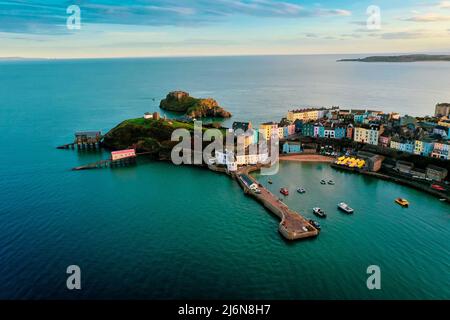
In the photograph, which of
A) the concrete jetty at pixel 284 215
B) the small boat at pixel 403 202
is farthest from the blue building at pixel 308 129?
the small boat at pixel 403 202

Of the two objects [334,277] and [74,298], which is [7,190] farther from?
[334,277]

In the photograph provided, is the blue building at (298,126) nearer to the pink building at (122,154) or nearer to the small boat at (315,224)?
the pink building at (122,154)

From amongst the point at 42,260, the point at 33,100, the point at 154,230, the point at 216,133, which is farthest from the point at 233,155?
the point at 33,100

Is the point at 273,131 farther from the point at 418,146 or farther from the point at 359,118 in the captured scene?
the point at 418,146

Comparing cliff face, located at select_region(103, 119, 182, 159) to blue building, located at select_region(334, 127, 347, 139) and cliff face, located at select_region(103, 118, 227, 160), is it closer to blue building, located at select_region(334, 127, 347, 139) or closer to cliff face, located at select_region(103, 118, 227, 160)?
cliff face, located at select_region(103, 118, 227, 160)

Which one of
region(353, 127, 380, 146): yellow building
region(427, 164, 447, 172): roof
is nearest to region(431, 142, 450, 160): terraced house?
region(427, 164, 447, 172): roof

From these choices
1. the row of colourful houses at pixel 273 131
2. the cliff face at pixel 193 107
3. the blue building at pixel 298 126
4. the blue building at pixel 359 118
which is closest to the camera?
the row of colourful houses at pixel 273 131
